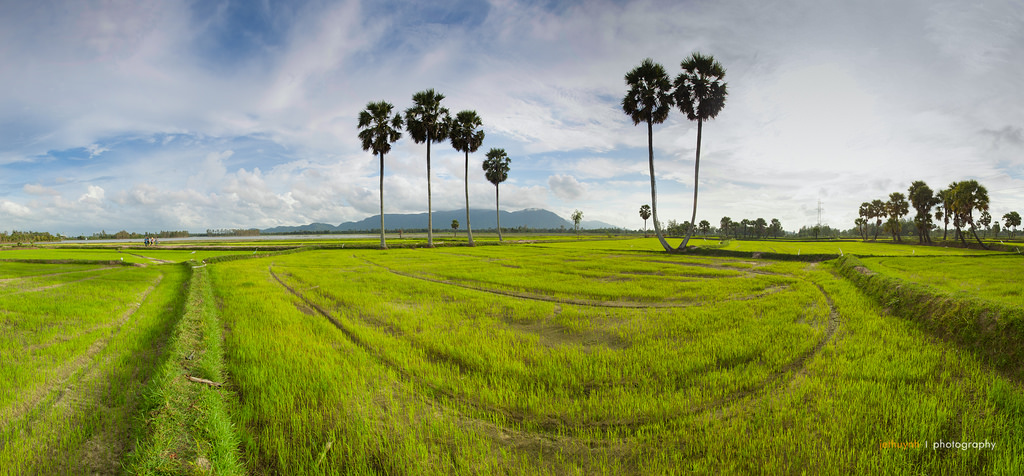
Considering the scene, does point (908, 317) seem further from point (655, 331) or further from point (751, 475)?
point (751, 475)

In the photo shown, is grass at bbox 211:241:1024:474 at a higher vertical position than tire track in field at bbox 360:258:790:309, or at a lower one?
lower

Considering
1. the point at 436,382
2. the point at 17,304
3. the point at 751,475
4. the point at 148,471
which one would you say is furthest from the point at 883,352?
the point at 17,304

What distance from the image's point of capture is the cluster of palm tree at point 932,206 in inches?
1661

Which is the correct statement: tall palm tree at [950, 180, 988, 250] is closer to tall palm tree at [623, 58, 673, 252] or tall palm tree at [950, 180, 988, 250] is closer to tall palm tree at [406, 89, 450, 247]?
tall palm tree at [623, 58, 673, 252]

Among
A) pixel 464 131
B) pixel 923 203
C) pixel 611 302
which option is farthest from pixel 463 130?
pixel 923 203

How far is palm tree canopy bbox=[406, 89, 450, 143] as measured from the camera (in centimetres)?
4303

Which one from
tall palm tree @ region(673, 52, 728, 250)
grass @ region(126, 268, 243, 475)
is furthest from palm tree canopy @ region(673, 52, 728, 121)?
grass @ region(126, 268, 243, 475)

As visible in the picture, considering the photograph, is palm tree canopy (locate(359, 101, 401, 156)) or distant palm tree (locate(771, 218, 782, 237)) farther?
distant palm tree (locate(771, 218, 782, 237))

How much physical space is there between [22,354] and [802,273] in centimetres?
2753

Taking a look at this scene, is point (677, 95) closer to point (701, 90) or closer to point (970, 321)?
point (701, 90)

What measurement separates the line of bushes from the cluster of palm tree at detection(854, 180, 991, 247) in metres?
51.4

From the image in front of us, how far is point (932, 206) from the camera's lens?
59.6 meters

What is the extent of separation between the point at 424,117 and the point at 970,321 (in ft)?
145

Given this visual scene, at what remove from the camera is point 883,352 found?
6398mm
